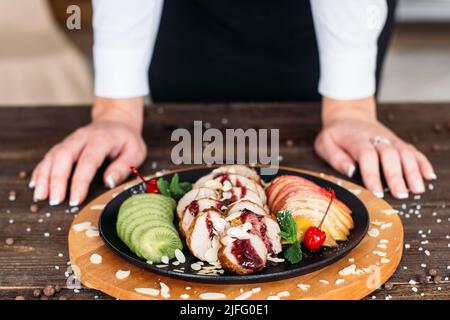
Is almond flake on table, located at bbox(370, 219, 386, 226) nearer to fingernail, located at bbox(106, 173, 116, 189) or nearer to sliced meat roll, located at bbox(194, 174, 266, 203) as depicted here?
sliced meat roll, located at bbox(194, 174, 266, 203)

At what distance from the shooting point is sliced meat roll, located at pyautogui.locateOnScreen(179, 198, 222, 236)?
1.12m

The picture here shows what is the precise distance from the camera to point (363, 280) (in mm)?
1037

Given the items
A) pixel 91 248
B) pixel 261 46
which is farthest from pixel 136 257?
pixel 261 46

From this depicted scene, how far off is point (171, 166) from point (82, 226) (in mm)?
412

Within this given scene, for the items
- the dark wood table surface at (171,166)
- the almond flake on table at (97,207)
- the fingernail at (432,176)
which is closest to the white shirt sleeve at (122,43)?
the dark wood table surface at (171,166)

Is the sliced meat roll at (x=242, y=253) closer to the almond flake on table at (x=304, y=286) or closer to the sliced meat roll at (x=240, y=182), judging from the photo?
the almond flake on table at (x=304, y=286)

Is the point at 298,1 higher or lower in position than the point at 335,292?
higher

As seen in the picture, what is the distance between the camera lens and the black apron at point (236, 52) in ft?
6.43

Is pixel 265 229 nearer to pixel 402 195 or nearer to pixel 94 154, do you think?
pixel 402 195

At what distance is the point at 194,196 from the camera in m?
1.19

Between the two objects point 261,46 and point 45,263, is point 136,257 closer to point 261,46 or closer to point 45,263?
point 45,263

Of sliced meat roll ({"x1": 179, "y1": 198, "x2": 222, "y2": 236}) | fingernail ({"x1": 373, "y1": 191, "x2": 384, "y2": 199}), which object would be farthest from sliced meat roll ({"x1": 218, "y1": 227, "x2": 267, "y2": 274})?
A: fingernail ({"x1": 373, "y1": 191, "x2": 384, "y2": 199})

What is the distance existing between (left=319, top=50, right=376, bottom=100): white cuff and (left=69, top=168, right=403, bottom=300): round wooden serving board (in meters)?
0.52
